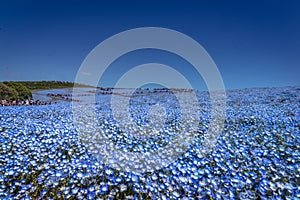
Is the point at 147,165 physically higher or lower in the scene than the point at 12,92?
lower

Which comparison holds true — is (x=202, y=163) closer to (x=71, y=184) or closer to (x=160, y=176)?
(x=160, y=176)

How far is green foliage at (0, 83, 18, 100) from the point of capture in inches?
715

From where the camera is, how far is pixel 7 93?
61.1 feet

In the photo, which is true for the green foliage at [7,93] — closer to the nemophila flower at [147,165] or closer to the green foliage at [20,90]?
the green foliage at [20,90]

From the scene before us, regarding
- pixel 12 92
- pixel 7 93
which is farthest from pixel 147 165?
pixel 12 92

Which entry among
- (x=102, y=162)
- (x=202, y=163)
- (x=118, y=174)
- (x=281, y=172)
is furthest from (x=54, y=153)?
(x=281, y=172)

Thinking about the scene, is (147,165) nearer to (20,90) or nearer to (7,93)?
(7,93)

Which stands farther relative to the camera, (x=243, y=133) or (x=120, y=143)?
(x=243, y=133)

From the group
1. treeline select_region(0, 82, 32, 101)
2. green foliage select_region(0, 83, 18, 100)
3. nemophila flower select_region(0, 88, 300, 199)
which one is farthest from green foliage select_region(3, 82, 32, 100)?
nemophila flower select_region(0, 88, 300, 199)

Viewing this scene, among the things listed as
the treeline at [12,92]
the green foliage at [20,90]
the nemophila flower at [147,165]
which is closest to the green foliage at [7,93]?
the treeline at [12,92]

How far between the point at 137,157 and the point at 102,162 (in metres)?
0.81

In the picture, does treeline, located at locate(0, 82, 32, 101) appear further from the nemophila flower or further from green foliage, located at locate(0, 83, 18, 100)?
the nemophila flower

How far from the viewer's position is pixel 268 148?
540 cm

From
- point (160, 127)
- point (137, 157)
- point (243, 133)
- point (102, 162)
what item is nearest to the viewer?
point (102, 162)
